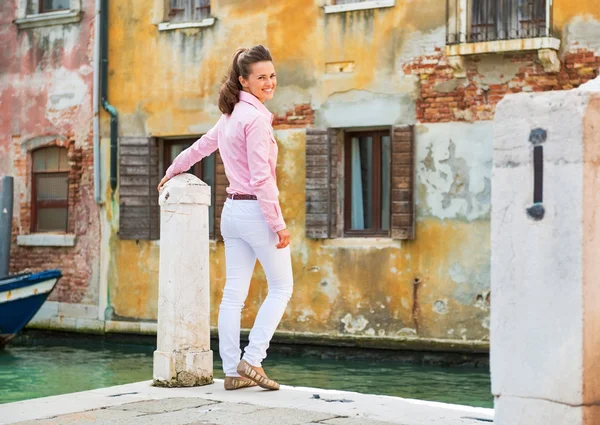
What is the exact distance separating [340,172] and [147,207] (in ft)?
9.69

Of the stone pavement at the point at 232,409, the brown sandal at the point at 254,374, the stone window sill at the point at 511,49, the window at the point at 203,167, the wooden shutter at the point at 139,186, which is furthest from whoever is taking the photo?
the wooden shutter at the point at 139,186

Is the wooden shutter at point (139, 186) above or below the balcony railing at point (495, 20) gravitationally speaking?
below

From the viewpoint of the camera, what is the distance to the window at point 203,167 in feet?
53.3

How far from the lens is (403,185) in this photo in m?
14.6

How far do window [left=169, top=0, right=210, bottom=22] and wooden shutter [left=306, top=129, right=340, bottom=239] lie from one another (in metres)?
2.46

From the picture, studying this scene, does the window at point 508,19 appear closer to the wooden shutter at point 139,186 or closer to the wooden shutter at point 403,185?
the wooden shutter at point 403,185

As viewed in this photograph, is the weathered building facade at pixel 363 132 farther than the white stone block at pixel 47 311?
No

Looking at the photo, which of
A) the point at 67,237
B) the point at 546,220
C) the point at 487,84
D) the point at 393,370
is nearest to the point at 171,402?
the point at 546,220

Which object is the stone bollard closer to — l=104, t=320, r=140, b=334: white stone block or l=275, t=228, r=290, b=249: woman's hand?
l=275, t=228, r=290, b=249: woman's hand

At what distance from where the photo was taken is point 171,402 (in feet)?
20.1

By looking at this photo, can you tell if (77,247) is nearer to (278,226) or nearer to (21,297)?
(21,297)

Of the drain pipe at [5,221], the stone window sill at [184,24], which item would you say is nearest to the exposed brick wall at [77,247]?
the drain pipe at [5,221]

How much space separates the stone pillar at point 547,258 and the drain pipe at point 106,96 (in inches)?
527

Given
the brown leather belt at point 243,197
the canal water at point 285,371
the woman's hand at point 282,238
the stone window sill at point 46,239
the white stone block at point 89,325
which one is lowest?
the canal water at point 285,371
